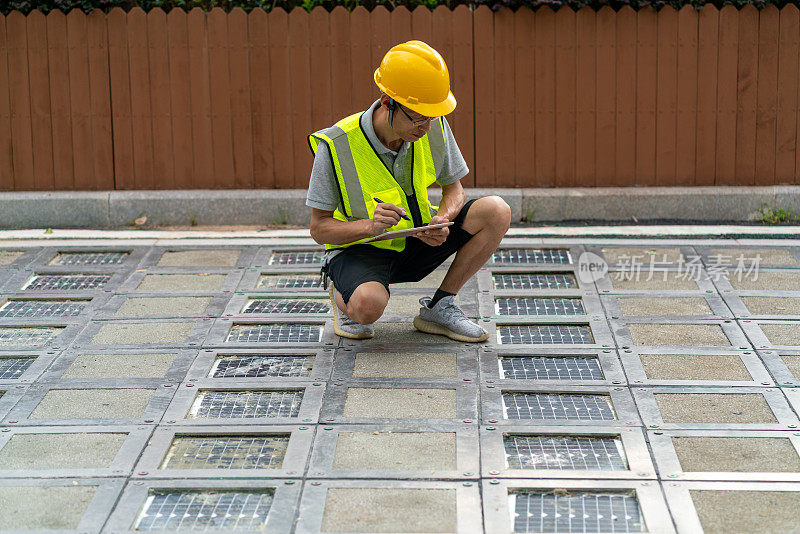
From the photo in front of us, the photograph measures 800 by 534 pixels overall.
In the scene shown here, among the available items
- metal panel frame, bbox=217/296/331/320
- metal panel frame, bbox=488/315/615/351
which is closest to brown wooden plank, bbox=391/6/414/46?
metal panel frame, bbox=217/296/331/320

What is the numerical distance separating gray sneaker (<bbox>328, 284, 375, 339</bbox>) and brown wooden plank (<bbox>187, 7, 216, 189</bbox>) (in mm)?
3452

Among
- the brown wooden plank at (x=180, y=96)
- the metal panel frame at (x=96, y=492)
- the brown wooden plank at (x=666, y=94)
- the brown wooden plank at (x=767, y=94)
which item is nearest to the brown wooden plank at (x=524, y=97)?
the brown wooden plank at (x=666, y=94)

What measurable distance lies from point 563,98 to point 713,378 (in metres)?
4.13

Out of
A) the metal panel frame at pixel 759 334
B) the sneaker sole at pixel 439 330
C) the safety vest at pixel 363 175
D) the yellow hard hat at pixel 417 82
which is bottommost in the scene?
the metal panel frame at pixel 759 334

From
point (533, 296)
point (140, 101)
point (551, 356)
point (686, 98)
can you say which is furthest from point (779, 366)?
point (140, 101)

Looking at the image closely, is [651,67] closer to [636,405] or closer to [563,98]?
[563,98]

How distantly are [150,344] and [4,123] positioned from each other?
404cm

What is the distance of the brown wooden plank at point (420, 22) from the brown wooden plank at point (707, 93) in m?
2.33

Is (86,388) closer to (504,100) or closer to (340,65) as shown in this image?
(340,65)

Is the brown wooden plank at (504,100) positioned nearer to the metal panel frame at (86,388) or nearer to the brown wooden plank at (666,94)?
the brown wooden plank at (666,94)

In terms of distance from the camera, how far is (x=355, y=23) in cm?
866

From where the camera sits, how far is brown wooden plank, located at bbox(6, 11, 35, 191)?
8711 millimetres

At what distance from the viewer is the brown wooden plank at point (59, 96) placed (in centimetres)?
872

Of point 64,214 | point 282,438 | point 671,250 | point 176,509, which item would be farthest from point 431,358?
point 64,214
